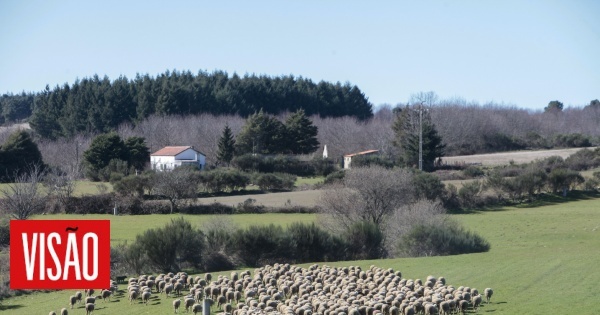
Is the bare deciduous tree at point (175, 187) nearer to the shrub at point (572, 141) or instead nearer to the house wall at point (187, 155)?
the house wall at point (187, 155)

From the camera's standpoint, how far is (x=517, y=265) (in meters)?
38.9

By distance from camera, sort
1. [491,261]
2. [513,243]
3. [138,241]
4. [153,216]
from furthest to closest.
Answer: [153,216], [513,243], [138,241], [491,261]

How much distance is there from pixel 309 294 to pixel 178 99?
10720cm

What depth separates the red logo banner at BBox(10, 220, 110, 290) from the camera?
54.7ft

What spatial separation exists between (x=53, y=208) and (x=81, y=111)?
202ft

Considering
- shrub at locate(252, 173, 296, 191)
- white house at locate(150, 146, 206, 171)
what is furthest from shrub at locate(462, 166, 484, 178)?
white house at locate(150, 146, 206, 171)

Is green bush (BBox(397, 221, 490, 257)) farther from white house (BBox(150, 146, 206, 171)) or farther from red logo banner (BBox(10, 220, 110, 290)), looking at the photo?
white house (BBox(150, 146, 206, 171))

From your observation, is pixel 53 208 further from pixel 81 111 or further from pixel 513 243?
pixel 81 111

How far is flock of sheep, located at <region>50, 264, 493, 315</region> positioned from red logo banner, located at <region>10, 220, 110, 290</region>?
1002 centimetres

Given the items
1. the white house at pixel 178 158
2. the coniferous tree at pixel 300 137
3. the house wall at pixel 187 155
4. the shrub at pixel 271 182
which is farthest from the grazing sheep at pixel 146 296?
the coniferous tree at pixel 300 137

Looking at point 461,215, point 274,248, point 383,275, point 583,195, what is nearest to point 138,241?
point 274,248

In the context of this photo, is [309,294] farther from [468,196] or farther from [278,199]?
[468,196]

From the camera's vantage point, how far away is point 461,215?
68188 millimetres

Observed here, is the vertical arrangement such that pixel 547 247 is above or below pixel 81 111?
below
